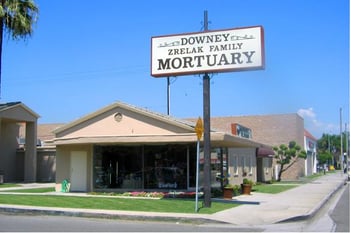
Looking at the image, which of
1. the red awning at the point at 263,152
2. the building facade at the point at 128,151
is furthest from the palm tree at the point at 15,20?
the red awning at the point at 263,152

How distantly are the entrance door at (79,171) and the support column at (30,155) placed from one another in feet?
45.8

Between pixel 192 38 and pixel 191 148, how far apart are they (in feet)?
20.9

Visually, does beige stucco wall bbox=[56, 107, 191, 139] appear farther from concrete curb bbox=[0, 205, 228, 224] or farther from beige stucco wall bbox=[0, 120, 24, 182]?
beige stucco wall bbox=[0, 120, 24, 182]

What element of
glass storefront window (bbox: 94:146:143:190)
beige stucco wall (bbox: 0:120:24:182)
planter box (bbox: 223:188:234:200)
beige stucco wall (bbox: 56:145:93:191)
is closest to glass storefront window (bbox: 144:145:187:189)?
glass storefront window (bbox: 94:146:143:190)

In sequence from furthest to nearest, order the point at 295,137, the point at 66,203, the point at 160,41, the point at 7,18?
the point at 295,137, the point at 7,18, the point at 160,41, the point at 66,203

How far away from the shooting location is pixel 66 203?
1802 cm

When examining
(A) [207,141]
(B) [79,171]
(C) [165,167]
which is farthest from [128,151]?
(A) [207,141]

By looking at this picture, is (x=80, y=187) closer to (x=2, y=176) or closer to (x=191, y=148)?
(x=191, y=148)

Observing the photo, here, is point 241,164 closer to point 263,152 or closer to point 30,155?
point 263,152

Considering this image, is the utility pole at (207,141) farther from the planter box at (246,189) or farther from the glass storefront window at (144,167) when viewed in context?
the planter box at (246,189)

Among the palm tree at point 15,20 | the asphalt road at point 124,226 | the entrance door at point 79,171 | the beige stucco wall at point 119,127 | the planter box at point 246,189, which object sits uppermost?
the palm tree at point 15,20

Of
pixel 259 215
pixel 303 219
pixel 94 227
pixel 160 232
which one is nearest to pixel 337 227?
pixel 303 219

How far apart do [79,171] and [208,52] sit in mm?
10565

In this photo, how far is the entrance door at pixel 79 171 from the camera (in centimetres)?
2542
